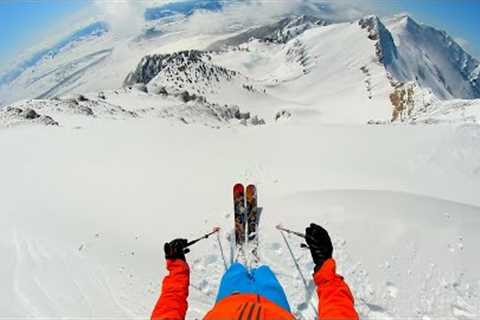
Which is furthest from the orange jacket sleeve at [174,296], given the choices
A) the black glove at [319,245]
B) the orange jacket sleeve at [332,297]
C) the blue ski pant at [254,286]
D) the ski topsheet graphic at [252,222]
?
the ski topsheet graphic at [252,222]

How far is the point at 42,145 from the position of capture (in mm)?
13672

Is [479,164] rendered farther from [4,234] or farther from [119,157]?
[4,234]

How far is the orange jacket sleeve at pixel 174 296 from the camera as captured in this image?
11.8ft

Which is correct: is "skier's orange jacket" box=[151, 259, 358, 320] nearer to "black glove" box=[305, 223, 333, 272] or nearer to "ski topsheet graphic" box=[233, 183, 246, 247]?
"black glove" box=[305, 223, 333, 272]

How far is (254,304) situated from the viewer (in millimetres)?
3408

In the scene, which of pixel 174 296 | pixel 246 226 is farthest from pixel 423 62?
pixel 174 296

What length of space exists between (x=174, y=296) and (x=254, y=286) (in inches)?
44.4

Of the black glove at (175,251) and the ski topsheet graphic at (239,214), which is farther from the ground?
the black glove at (175,251)

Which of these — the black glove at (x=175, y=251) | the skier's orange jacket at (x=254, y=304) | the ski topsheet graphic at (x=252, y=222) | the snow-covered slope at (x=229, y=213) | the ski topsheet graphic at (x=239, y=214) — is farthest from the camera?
the ski topsheet graphic at (x=239, y=214)

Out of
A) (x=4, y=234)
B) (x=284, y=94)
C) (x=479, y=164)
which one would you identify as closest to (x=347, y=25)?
(x=284, y=94)

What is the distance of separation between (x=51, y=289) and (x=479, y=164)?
1149cm

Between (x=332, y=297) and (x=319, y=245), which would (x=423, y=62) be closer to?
(x=319, y=245)

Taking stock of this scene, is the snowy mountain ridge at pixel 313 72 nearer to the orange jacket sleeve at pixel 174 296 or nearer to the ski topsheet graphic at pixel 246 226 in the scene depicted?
the ski topsheet graphic at pixel 246 226

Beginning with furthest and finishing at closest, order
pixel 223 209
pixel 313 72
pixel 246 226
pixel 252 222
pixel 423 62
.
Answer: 1. pixel 423 62
2. pixel 313 72
3. pixel 223 209
4. pixel 252 222
5. pixel 246 226
